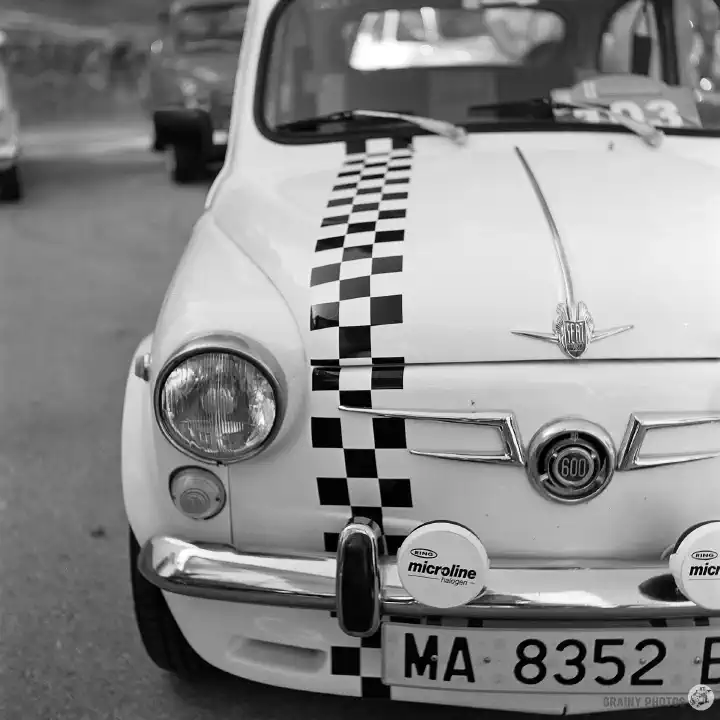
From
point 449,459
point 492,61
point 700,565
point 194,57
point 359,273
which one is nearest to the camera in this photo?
point 700,565

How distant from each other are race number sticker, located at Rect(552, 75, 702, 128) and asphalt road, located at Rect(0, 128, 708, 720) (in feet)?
5.07

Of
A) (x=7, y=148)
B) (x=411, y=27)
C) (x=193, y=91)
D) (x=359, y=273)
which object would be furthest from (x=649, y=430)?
(x=193, y=91)

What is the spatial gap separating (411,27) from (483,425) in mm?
1745

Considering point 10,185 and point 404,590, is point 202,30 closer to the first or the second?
point 10,185

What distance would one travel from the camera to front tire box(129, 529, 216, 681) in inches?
81.0

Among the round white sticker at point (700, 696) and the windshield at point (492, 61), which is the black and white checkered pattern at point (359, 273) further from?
the round white sticker at point (700, 696)

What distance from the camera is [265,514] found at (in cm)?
179

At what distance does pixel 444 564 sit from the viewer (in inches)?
63.8

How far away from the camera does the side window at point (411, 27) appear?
9.59 ft

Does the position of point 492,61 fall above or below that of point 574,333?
above

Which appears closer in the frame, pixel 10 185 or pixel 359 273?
pixel 359 273

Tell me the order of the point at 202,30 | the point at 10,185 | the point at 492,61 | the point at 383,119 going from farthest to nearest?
the point at 202,30
the point at 10,185
the point at 492,61
the point at 383,119

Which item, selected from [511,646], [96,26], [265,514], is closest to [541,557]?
[511,646]

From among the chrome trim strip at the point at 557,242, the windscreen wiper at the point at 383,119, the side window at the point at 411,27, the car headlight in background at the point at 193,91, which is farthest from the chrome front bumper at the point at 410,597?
the car headlight in background at the point at 193,91
